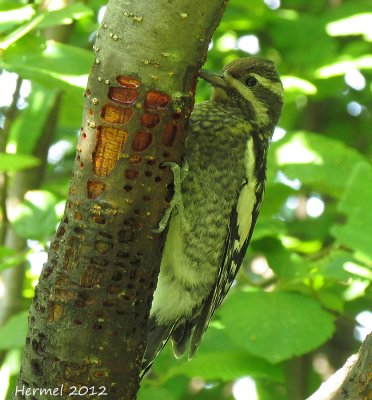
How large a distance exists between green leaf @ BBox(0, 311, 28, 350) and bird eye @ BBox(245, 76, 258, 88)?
1.30 m

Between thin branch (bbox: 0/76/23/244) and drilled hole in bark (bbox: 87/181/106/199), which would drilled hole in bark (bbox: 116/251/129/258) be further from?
thin branch (bbox: 0/76/23/244)

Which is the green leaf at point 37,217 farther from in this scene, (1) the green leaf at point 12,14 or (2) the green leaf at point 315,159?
(2) the green leaf at point 315,159

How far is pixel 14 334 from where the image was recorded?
317cm

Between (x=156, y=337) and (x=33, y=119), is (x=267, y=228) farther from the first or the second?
(x=33, y=119)

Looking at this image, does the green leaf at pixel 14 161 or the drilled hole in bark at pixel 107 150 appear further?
the green leaf at pixel 14 161

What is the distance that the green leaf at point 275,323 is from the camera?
3029 mm

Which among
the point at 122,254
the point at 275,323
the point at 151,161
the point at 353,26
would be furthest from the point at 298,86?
the point at 122,254

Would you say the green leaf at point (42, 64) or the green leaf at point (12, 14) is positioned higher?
the green leaf at point (12, 14)

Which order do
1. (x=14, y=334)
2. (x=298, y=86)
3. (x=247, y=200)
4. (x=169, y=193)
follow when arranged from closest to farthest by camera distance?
(x=169, y=193) → (x=14, y=334) → (x=247, y=200) → (x=298, y=86)

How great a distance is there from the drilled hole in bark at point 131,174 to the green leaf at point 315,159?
4.61 feet

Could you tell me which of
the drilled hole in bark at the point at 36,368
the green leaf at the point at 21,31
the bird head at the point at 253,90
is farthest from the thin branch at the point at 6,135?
the drilled hole in bark at the point at 36,368

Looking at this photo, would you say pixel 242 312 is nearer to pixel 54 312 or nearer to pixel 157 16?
pixel 54 312

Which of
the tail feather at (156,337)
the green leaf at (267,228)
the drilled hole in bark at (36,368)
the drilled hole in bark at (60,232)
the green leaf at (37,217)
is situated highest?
the drilled hole in bark at (60,232)

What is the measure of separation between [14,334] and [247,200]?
1007 mm
